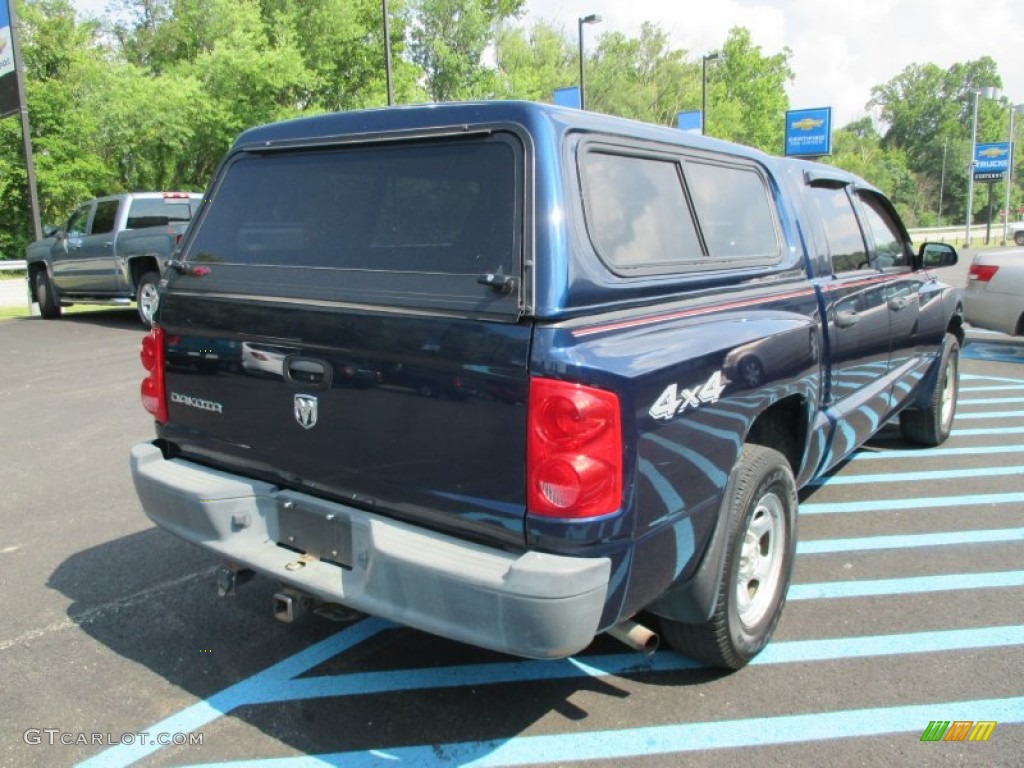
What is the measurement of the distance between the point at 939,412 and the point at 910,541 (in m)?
1.96

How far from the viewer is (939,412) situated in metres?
5.99

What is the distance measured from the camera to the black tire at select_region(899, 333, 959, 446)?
5859mm

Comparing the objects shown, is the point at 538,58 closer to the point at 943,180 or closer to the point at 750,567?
the point at 750,567

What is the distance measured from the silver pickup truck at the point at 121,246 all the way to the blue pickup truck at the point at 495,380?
941cm

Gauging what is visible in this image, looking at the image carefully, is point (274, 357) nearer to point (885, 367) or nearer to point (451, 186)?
point (451, 186)

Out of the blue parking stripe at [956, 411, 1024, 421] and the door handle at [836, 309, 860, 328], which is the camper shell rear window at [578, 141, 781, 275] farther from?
the blue parking stripe at [956, 411, 1024, 421]

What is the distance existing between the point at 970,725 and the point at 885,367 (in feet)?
7.65

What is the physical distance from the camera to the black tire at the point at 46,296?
1436 cm

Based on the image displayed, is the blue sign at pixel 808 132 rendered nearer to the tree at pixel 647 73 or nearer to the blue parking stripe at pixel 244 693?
the tree at pixel 647 73

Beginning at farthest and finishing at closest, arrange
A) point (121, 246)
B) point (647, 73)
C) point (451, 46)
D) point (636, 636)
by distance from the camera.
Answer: point (647, 73), point (451, 46), point (121, 246), point (636, 636)

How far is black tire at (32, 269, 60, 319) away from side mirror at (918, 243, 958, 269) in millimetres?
13780

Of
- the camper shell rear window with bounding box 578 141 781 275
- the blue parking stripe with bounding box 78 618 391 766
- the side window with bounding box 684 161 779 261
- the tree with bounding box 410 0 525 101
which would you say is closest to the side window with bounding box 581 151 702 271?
the camper shell rear window with bounding box 578 141 781 275

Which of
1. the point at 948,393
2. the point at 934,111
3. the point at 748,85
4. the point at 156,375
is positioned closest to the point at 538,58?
the point at 748,85

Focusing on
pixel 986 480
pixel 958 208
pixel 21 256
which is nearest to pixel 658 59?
pixel 21 256
